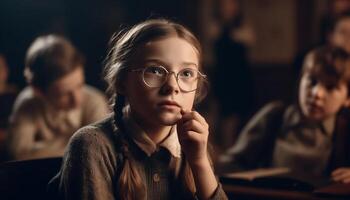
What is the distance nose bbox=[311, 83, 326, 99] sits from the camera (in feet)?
8.07

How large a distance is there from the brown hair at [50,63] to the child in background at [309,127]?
883mm

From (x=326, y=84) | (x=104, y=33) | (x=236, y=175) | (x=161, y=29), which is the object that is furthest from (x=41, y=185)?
(x=104, y=33)

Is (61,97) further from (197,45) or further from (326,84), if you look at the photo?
(197,45)

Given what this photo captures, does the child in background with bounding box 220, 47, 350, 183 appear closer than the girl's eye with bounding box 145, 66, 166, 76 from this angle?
No

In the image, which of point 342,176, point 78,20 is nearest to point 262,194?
point 342,176

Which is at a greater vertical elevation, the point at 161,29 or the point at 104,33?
the point at 161,29

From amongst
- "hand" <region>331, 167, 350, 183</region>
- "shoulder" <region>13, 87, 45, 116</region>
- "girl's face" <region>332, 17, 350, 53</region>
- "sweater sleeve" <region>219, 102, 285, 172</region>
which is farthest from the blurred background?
"hand" <region>331, 167, 350, 183</region>

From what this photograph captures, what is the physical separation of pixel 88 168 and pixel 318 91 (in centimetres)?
126

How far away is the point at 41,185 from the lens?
5.45 feet

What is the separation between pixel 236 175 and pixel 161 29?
0.68 m

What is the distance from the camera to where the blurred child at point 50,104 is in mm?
2938

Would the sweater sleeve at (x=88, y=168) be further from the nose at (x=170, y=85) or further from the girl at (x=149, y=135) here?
the nose at (x=170, y=85)

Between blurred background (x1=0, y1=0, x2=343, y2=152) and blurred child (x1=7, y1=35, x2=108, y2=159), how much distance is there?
409 cm

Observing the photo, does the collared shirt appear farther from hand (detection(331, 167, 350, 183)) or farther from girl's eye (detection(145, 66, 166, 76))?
girl's eye (detection(145, 66, 166, 76))
